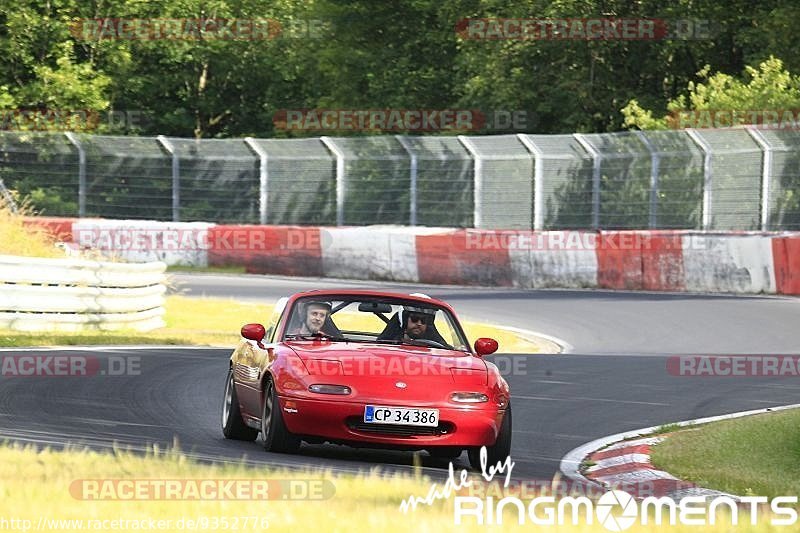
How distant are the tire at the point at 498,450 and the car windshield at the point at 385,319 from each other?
120 centimetres

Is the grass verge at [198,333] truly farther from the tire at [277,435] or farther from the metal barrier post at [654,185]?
the tire at [277,435]

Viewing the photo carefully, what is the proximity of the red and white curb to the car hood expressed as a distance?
914 millimetres

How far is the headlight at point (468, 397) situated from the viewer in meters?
10.9

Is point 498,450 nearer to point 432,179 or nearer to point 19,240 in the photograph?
point 19,240

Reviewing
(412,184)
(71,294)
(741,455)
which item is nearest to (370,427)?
(741,455)

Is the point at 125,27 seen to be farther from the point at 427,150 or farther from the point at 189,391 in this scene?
the point at 189,391

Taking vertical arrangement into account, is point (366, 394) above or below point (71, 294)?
above

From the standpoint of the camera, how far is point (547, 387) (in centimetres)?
1612

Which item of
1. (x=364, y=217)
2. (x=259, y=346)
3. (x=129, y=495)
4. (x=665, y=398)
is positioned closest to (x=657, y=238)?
(x=364, y=217)

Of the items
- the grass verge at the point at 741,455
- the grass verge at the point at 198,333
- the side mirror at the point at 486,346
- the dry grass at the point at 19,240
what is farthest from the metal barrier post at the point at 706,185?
the side mirror at the point at 486,346

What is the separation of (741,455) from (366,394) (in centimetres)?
276

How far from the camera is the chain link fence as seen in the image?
1129 inches

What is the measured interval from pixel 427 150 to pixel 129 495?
25.7m

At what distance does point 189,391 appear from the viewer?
590 inches
